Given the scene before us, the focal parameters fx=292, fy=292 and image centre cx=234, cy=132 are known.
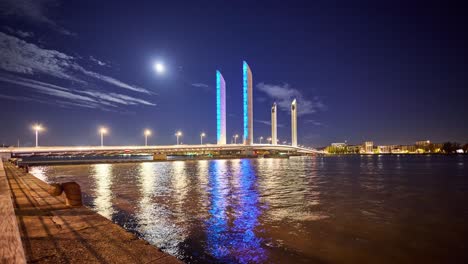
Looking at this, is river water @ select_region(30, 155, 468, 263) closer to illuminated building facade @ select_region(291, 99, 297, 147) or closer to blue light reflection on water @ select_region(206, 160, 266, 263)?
blue light reflection on water @ select_region(206, 160, 266, 263)

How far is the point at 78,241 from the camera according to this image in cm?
524

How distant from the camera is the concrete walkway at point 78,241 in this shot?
14.6ft

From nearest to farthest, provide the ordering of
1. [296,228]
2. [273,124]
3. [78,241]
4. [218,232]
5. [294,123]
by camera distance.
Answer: [78,241] < [218,232] < [296,228] < [273,124] < [294,123]

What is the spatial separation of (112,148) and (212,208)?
71.0m

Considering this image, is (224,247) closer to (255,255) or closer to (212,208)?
(255,255)

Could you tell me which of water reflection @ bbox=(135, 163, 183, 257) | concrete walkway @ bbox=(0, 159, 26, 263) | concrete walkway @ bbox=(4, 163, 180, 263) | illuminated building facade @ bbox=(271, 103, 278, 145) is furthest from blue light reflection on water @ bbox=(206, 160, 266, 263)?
illuminated building facade @ bbox=(271, 103, 278, 145)

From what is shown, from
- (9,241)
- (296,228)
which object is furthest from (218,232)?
(9,241)

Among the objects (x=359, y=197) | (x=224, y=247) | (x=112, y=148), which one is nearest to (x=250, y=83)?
(x=112, y=148)

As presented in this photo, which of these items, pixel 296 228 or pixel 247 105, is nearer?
pixel 296 228

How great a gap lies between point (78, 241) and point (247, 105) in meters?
107

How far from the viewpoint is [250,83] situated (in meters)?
115

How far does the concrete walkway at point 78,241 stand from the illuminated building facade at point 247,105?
99429mm

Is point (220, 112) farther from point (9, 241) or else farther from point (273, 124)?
point (9, 241)

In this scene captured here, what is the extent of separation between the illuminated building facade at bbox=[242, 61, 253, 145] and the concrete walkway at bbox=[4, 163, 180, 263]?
99.4 metres
